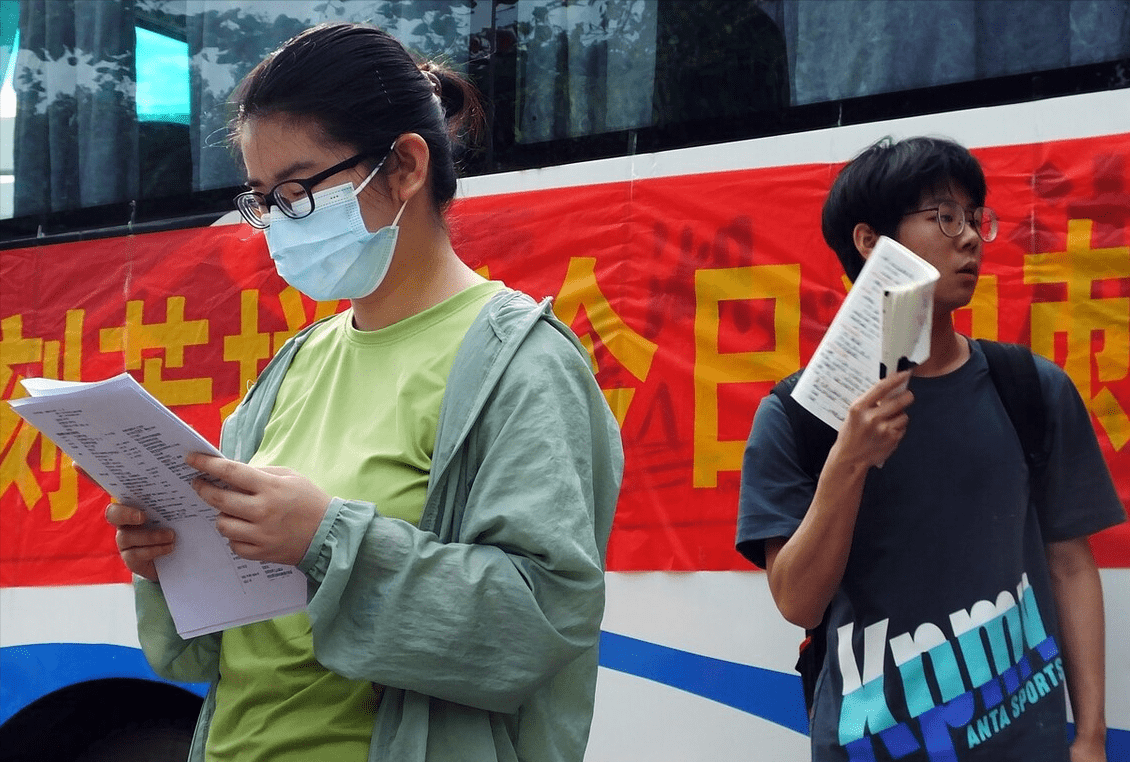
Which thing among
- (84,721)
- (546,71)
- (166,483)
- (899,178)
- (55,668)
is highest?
(546,71)

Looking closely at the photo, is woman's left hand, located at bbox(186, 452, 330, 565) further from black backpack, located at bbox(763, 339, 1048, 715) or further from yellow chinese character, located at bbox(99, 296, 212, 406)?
yellow chinese character, located at bbox(99, 296, 212, 406)

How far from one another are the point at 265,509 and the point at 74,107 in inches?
114

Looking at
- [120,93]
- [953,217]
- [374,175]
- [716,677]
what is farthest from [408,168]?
[120,93]

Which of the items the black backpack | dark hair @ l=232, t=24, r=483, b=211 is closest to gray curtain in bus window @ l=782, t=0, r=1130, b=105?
the black backpack

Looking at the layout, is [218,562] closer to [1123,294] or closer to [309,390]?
[309,390]

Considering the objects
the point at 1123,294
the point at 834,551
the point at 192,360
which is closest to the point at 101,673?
the point at 192,360

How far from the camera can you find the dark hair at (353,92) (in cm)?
167

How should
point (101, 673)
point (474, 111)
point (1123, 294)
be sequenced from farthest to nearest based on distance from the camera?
point (101, 673) < point (1123, 294) < point (474, 111)

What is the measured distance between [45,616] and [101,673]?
0.27 meters

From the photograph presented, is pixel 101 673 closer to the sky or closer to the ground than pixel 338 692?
closer to the ground

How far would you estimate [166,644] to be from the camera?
1.76 meters

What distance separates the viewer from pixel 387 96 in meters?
1.70

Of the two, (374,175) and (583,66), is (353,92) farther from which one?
(583,66)

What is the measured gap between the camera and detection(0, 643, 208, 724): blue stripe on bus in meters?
3.47
